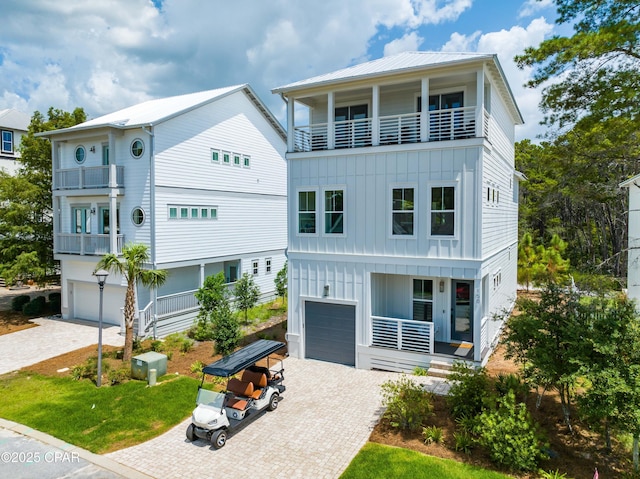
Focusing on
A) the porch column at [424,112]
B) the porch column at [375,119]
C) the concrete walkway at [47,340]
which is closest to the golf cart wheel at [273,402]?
the porch column at [375,119]

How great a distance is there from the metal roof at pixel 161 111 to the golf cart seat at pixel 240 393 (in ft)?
42.0

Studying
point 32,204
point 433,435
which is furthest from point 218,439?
point 32,204

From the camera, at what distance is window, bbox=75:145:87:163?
70.5 ft

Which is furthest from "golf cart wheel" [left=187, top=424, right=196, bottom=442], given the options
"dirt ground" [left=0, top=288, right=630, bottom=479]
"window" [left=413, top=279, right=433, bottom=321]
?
"window" [left=413, top=279, right=433, bottom=321]

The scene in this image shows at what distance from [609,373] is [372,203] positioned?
820 cm

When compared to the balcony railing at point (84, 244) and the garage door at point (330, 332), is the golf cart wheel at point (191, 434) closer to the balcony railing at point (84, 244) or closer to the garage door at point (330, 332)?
the garage door at point (330, 332)

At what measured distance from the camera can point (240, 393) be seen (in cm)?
1067

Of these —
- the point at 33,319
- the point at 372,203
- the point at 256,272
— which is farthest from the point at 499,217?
the point at 33,319

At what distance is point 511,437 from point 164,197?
55.1ft

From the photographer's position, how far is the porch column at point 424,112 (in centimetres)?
1302

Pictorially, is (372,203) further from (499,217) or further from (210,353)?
(210,353)

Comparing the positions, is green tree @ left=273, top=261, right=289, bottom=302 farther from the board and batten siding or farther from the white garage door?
the board and batten siding

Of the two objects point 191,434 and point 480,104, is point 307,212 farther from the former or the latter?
point 191,434

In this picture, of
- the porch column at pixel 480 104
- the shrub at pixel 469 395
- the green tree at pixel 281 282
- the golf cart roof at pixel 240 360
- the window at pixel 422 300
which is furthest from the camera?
the green tree at pixel 281 282
